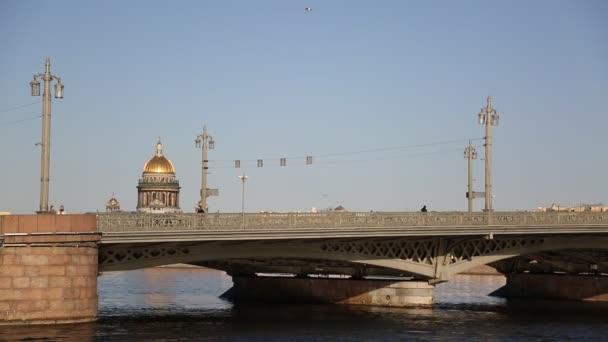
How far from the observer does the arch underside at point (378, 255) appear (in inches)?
2030

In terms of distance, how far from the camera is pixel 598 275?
249 feet

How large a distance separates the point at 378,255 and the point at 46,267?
19.2m

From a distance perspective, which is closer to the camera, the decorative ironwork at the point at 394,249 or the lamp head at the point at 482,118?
the decorative ironwork at the point at 394,249

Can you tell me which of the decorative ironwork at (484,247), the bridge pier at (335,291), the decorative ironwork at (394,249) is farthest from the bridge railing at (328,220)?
the bridge pier at (335,291)

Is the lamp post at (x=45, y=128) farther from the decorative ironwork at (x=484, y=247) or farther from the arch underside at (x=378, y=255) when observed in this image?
the decorative ironwork at (x=484, y=247)

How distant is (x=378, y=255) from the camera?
5947cm

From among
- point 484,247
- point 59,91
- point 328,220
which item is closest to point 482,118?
point 484,247

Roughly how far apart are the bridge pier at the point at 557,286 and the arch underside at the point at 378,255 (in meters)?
0.67

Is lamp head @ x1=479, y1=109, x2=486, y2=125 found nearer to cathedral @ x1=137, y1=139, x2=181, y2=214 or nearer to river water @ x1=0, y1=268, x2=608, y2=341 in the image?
river water @ x1=0, y1=268, x2=608, y2=341

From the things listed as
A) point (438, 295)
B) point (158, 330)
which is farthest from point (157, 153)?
point (158, 330)

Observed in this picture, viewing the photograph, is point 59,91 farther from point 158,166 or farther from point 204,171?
point 158,166

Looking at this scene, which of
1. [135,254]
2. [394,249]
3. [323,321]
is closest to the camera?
[135,254]

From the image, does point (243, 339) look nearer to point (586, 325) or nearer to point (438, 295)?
point (586, 325)

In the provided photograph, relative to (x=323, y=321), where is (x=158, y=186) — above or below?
above
